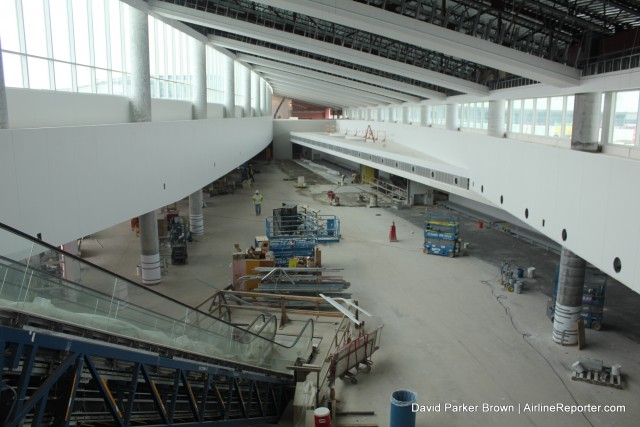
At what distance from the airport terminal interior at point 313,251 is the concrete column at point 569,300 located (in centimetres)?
4

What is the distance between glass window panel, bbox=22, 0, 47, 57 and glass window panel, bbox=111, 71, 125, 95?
128 inches

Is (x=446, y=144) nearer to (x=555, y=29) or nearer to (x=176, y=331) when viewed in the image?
(x=555, y=29)

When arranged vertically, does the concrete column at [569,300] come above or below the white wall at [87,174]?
below

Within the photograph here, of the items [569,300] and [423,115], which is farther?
[423,115]

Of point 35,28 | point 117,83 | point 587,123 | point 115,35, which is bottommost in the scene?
point 587,123

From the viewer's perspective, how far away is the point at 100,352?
4344 millimetres

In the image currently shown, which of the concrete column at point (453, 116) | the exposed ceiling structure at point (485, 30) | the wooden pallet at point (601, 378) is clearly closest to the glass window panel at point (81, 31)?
the exposed ceiling structure at point (485, 30)

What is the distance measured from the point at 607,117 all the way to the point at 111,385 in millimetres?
11440

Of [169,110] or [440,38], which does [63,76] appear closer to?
[169,110]

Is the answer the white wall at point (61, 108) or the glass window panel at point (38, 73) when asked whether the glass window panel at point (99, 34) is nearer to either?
the white wall at point (61, 108)

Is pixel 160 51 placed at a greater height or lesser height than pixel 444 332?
greater

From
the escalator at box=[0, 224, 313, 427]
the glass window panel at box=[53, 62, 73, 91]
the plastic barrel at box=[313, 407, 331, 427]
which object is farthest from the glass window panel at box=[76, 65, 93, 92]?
the plastic barrel at box=[313, 407, 331, 427]

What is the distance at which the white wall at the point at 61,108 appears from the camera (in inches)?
346

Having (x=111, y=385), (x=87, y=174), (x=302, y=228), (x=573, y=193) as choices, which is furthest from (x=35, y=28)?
(x=302, y=228)
